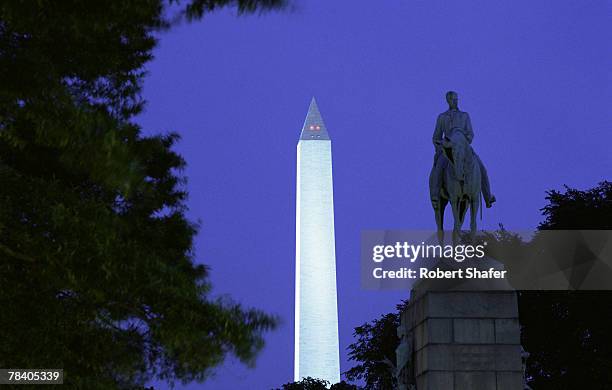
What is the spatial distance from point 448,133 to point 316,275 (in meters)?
52.7

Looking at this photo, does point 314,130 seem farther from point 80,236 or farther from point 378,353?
point 80,236

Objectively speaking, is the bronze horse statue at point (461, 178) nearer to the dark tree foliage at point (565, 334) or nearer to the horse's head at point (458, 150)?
the horse's head at point (458, 150)

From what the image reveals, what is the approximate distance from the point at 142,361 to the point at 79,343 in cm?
86

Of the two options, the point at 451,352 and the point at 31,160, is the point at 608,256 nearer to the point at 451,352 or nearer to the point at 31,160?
the point at 451,352

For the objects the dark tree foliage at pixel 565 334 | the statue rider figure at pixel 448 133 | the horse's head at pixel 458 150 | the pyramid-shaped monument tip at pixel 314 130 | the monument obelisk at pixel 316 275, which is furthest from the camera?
the pyramid-shaped monument tip at pixel 314 130

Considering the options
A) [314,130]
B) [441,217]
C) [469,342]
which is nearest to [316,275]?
[314,130]

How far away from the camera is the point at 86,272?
318 inches

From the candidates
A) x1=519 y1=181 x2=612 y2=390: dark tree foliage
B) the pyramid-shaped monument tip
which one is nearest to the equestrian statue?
x1=519 y1=181 x2=612 y2=390: dark tree foliage

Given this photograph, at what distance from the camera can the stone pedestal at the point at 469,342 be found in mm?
16672

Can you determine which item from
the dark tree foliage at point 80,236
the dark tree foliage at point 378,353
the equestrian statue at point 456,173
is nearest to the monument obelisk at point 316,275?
the dark tree foliage at point 378,353

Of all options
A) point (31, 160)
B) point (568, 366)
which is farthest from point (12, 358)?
point (568, 366)

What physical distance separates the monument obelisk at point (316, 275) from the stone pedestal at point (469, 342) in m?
52.9

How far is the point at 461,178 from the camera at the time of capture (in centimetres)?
1833

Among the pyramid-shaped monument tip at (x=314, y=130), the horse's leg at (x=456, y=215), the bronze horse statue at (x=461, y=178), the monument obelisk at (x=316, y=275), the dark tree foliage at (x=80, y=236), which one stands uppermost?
the pyramid-shaped monument tip at (x=314, y=130)
